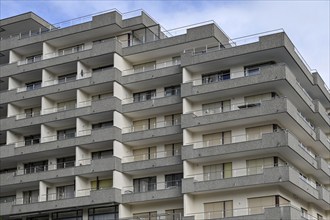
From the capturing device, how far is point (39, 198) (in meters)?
→ 67.4

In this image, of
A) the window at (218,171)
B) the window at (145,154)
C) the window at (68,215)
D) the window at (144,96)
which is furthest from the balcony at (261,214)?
the window at (144,96)

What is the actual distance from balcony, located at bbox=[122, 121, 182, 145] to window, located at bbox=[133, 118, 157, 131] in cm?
31

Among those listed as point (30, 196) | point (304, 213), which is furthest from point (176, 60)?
point (30, 196)

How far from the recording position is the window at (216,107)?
62594mm

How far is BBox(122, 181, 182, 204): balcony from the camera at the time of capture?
202ft

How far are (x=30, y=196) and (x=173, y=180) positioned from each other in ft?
52.8

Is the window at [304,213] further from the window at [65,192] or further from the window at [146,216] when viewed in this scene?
the window at [65,192]

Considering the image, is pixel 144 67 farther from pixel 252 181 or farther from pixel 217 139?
pixel 252 181

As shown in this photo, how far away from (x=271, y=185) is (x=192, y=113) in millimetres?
9855

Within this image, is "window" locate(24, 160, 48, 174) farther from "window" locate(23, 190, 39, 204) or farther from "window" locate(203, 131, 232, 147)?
"window" locate(203, 131, 232, 147)

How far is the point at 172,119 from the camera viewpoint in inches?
2606

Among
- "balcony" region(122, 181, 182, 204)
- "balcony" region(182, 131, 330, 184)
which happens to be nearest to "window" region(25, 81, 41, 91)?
"balcony" region(122, 181, 182, 204)

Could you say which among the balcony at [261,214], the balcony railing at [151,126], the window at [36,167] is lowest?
the balcony at [261,214]

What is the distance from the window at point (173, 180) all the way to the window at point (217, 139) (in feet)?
13.2
